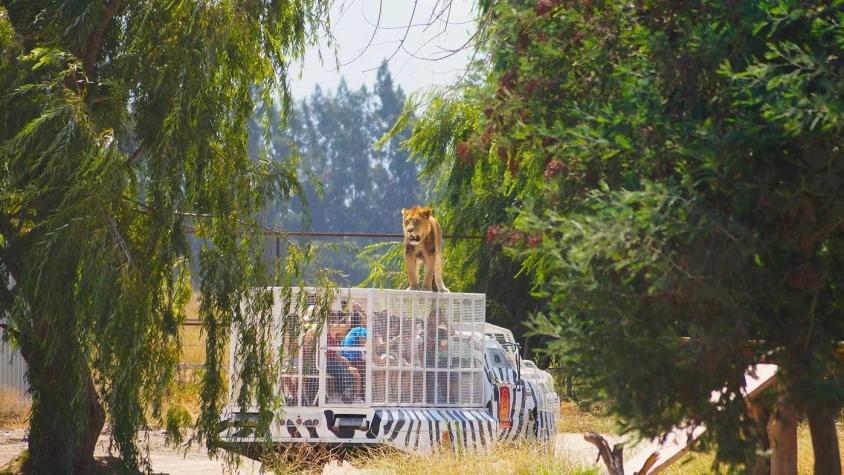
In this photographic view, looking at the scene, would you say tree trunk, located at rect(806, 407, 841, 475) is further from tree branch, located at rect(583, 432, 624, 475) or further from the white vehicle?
the white vehicle

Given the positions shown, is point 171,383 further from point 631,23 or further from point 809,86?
point 809,86

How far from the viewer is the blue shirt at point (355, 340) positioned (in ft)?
39.8

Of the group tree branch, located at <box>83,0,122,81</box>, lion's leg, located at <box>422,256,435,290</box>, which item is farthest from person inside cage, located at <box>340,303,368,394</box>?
tree branch, located at <box>83,0,122,81</box>

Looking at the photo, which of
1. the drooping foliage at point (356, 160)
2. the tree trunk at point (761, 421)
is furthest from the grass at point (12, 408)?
the drooping foliage at point (356, 160)

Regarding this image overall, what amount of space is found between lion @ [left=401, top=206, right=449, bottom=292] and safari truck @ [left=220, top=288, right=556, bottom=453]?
33.1 inches

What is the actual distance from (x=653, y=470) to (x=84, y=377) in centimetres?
457

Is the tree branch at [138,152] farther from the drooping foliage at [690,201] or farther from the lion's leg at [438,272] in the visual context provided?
the drooping foliage at [690,201]

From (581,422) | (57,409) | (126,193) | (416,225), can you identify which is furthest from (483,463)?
(581,422)

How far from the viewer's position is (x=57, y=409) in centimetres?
1019

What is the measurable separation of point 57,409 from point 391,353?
3.58 m

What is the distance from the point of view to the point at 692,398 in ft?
17.8

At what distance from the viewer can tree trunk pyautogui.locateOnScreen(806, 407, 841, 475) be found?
6.31 m

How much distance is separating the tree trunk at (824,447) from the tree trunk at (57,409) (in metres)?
5.73

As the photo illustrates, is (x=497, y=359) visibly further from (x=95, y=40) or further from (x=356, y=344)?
(x=95, y=40)
